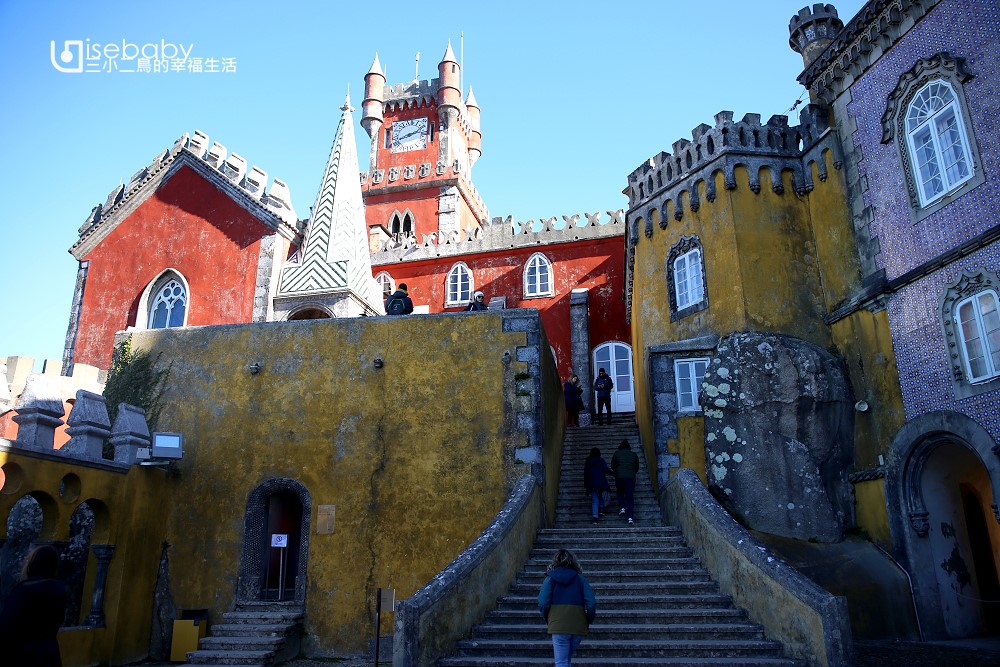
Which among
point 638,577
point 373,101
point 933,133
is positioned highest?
point 373,101

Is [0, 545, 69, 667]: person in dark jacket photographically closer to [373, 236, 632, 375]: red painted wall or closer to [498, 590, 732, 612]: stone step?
[498, 590, 732, 612]: stone step

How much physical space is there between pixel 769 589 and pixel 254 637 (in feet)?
23.5

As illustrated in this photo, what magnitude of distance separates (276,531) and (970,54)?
Answer: 1333 cm

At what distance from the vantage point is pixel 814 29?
51.9ft

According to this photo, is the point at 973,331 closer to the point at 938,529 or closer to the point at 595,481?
the point at 938,529

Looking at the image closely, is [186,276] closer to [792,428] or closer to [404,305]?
[404,305]

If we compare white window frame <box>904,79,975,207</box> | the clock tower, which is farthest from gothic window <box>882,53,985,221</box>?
the clock tower

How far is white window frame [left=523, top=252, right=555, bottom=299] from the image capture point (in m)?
25.2

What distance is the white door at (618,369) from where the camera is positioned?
2273 cm

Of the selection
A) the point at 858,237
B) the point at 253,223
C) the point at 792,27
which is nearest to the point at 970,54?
the point at 858,237

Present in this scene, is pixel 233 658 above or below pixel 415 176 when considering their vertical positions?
below

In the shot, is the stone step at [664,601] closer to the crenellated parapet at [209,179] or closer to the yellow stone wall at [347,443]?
the yellow stone wall at [347,443]

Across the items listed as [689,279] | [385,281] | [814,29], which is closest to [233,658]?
[689,279]

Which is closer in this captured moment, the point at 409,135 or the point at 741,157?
the point at 741,157
